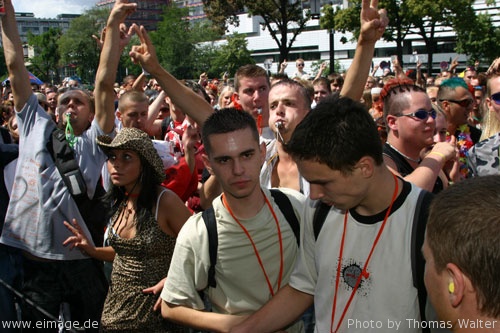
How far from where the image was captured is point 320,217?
2174mm

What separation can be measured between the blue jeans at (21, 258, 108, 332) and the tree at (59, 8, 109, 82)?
82.7 metres

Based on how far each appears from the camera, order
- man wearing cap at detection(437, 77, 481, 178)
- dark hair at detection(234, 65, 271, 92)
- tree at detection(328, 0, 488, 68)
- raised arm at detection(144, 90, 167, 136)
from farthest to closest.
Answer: tree at detection(328, 0, 488, 68), raised arm at detection(144, 90, 167, 136), man wearing cap at detection(437, 77, 481, 178), dark hair at detection(234, 65, 271, 92)

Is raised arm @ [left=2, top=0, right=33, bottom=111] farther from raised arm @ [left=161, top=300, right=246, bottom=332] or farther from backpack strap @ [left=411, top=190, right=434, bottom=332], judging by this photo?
backpack strap @ [left=411, top=190, right=434, bottom=332]

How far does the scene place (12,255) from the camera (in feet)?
12.8

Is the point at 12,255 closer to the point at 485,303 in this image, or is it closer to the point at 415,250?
the point at 415,250

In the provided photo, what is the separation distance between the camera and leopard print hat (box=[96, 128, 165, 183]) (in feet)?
11.5

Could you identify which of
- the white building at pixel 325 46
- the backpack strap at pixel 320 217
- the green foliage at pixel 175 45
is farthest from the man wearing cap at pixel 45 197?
the green foliage at pixel 175 45

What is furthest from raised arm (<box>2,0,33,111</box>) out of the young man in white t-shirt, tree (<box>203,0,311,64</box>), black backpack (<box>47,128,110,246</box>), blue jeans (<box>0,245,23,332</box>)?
tree (<box>203,0,311,64</box>)

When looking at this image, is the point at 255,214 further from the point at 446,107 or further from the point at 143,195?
the point at 446,107

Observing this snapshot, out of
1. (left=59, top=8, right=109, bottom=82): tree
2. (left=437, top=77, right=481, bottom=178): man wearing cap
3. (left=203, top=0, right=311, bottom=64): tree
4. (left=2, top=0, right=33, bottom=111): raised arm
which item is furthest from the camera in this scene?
(left=59, top=8, right=109, bottom=82): tree

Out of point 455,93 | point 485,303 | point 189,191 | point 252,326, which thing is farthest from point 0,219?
point 455,93

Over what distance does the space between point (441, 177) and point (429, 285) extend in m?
1.66

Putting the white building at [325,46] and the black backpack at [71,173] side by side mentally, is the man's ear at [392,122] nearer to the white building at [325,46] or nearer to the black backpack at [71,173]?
the black backpack at [71,173]

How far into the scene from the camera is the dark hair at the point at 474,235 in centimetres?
136
